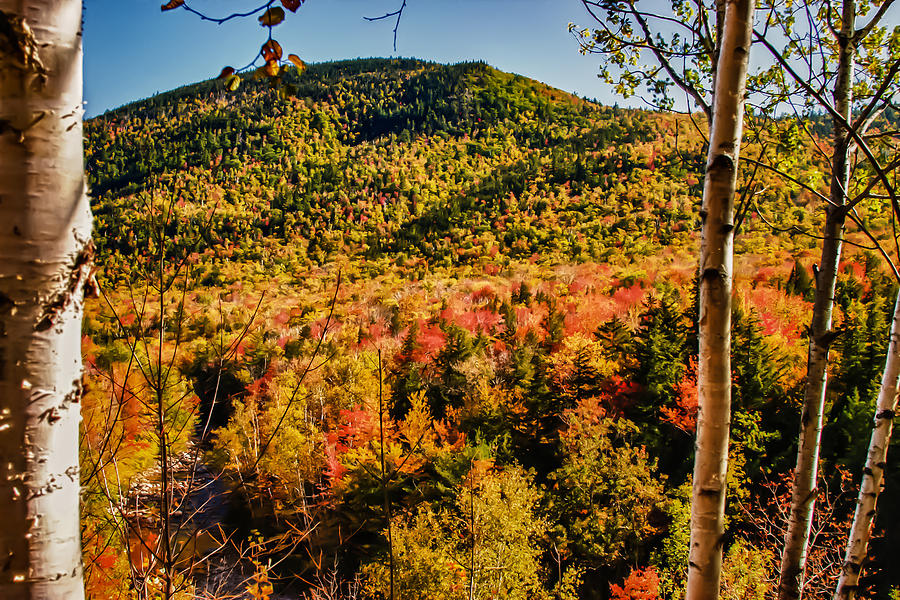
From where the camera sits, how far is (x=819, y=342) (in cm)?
267

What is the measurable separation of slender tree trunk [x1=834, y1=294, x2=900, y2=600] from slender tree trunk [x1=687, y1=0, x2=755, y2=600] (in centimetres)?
180

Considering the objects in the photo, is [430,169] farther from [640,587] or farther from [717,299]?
[717,299]

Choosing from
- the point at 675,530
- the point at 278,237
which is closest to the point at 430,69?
the point at 278,237

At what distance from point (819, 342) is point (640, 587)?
641 inches

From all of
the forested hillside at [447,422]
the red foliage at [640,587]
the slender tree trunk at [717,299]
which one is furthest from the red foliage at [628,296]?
the slender tree trunk at [717,299]

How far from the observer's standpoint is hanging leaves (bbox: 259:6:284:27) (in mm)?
1224

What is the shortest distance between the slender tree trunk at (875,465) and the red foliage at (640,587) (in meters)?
13.8

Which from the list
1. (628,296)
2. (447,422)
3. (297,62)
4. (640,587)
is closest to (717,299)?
(297,62)

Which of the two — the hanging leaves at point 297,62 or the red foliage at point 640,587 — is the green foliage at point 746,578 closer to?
the red foliage at point 640,587

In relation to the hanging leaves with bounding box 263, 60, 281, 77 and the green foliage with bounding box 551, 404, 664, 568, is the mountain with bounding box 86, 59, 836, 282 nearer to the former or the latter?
the green foliage with bounding box 551, 404, 664, 568

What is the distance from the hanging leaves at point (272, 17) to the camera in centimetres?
122

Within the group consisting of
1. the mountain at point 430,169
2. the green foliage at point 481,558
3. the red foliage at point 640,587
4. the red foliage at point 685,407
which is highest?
the mountain at point 430,169

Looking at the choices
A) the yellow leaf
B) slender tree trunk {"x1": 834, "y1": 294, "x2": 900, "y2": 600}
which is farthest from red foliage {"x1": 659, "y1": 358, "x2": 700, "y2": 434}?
the yellow leaf

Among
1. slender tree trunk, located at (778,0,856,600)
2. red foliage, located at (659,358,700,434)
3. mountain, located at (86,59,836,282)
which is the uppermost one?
mountain, located at (86,59,836,282)
